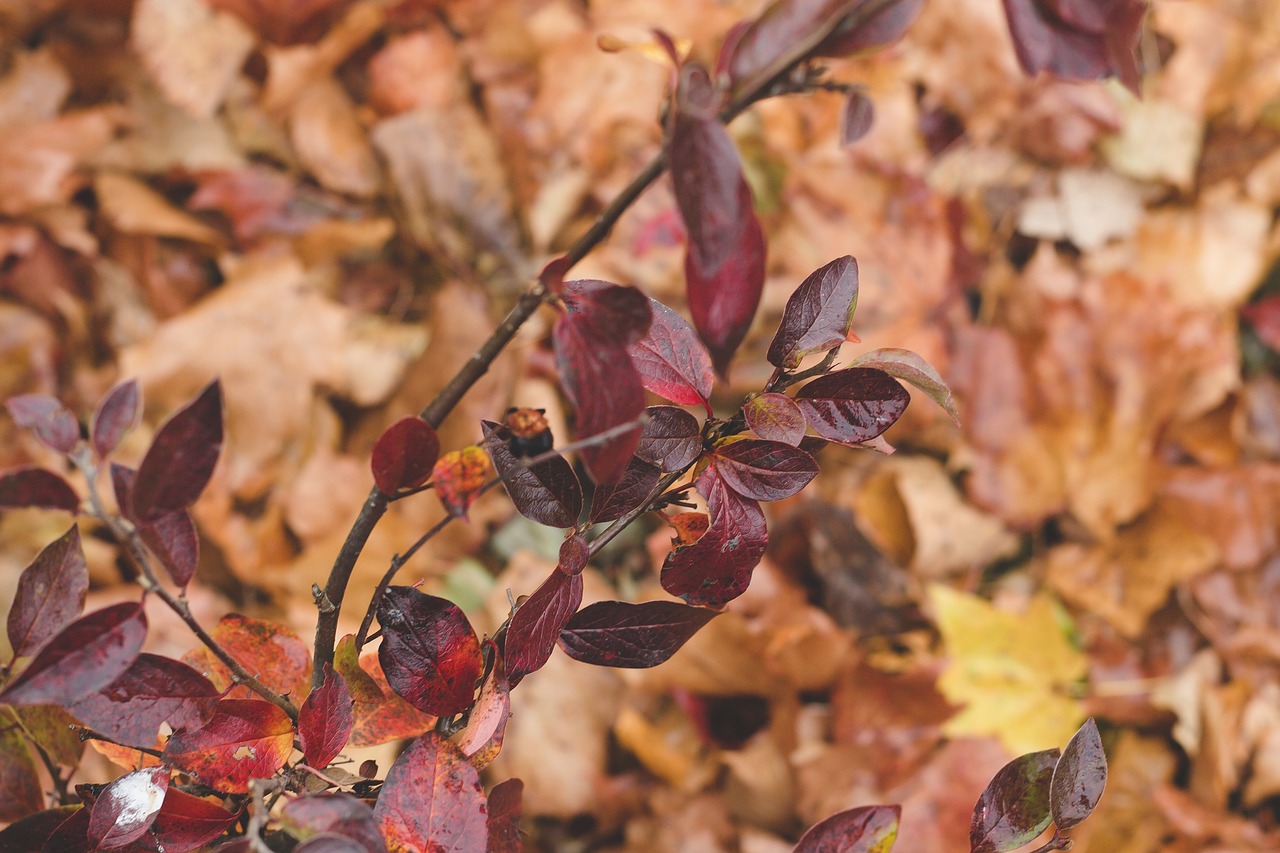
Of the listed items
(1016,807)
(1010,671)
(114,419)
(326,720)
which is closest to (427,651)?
(326,720)

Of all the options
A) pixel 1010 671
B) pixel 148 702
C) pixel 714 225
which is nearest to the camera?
pixel 714 225

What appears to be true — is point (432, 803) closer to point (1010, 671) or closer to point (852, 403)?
point (852, 403)

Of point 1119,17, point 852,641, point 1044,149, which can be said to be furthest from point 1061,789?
point 1044,149

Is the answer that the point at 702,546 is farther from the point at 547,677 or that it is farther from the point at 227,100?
the point at 227,100

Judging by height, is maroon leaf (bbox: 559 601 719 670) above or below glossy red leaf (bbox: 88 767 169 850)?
below

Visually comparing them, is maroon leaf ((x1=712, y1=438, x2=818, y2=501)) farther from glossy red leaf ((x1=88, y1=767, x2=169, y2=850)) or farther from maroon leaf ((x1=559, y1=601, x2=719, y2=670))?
glossy red leaf ((x1=88, y1=767, x2=169, y2=850))

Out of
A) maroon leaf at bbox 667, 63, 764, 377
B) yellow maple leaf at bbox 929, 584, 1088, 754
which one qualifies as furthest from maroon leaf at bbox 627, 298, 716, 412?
yellow maple leaf at bbox 929, 584, 1088, 754
